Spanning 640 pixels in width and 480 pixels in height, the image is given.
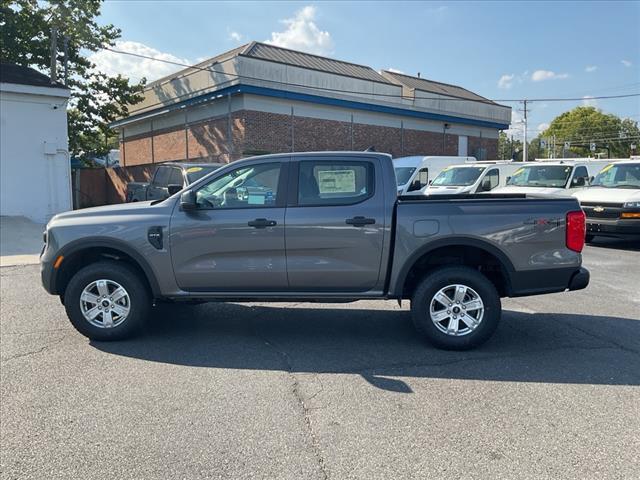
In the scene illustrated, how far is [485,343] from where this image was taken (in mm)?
5148

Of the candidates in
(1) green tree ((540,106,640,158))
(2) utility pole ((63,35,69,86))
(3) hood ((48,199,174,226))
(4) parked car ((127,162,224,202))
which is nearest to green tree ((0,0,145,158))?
(2) utility pole ((63,35,69,86))

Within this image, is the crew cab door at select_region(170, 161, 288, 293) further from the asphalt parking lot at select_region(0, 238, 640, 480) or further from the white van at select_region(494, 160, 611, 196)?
the white van at select_region(494, 160, 611, 196)

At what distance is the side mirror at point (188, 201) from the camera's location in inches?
198

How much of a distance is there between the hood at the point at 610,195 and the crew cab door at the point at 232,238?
9.20 metres

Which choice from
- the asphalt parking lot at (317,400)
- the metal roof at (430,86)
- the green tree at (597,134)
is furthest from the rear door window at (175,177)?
the green tree at (597,134)

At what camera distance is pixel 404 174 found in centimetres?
1933

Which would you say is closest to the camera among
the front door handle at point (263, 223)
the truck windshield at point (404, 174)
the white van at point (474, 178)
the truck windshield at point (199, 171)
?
the front door handle at point (263, 223)

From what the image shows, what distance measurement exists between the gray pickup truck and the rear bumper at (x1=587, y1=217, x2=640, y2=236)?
7220 millimetres

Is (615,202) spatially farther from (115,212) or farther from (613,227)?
(115,212)

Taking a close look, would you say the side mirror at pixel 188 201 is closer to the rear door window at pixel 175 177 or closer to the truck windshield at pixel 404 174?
the rear door window at pixel 175 177

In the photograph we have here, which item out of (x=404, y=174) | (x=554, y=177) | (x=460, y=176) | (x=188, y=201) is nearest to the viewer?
(x=188, y=201)

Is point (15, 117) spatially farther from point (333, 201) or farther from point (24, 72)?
point (333, 201)

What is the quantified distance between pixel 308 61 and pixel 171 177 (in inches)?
733

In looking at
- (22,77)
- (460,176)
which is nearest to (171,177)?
(22,77)
